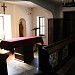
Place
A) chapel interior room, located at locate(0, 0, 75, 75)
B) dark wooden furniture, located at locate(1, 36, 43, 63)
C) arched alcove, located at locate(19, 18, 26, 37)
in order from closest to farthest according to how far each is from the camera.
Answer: chapel interior room, located at locate(0, 0, 75, 75), dark wooden furniture, located at locate(1, 36, 43, 63), arched alcove, located at locate(19, 18, 26, 37)

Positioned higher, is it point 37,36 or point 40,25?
point 40,25

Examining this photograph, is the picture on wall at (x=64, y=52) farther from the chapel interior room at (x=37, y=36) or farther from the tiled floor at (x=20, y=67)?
the tiled floor at (x=20, y=67)

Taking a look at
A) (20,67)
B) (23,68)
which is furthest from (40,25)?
(23,68)

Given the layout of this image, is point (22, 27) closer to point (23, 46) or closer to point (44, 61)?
point (23, 46)

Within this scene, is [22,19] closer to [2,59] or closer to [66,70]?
[66,70]

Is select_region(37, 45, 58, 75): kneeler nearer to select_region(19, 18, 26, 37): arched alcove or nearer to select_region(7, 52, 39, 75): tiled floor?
select_region(7, 52, 39, 75): tiled floor

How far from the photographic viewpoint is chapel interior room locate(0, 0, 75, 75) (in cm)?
524

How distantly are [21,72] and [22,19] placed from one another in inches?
172

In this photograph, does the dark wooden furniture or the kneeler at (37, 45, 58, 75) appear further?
the dark wooden furniture

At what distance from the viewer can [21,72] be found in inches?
210

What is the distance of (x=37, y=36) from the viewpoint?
7426 millimetres

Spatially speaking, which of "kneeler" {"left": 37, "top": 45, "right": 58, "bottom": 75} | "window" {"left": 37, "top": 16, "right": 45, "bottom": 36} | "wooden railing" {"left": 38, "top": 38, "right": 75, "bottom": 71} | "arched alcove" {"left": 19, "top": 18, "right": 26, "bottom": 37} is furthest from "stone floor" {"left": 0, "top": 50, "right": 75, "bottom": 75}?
"window" {"left": 37, "top": 16, "right": 45, "bottom": 36}

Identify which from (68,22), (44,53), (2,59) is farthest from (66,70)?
(68,22)

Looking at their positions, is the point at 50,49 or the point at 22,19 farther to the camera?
the point at 22,19
